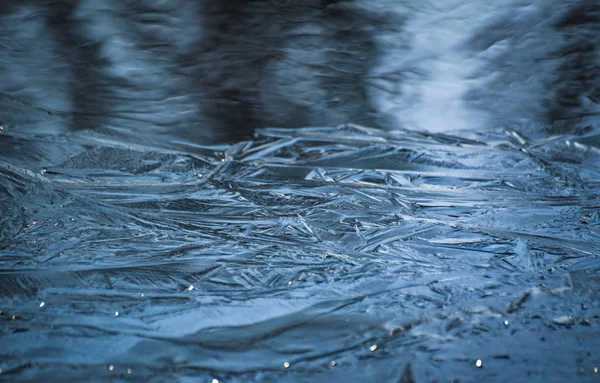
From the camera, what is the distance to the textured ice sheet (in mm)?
797

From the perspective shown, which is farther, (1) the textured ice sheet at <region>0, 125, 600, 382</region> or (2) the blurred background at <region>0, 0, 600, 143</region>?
(2) the blurred background at <region>0, 0, 600, 143</region>

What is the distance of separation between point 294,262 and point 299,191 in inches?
16.7

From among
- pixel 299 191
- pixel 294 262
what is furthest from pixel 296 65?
pixel 294 262

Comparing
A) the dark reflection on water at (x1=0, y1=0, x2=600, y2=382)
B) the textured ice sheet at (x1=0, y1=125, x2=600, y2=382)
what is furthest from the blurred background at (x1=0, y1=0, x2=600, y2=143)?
the textured ice sheet at (x1=0, y1=125, x2=600, y2=382)

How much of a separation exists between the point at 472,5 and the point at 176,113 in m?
1.11

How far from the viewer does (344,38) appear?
199 cm

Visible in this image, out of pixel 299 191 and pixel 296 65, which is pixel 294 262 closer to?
pixel 299 191

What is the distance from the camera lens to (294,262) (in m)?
1.09

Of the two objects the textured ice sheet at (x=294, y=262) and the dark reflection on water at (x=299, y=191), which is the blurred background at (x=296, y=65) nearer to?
the dark reflection on water at (x=299, y=191)

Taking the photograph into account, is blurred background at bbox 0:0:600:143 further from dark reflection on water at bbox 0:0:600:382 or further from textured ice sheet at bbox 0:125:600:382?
textured ice sheet at bbox 0:125:600:382

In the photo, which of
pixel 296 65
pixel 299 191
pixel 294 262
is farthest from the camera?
pixel 296 65

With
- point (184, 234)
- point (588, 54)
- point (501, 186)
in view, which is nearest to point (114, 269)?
point (184, 234)

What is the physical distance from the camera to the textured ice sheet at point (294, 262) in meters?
0.80

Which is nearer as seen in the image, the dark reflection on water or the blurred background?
the dark reflection on water
